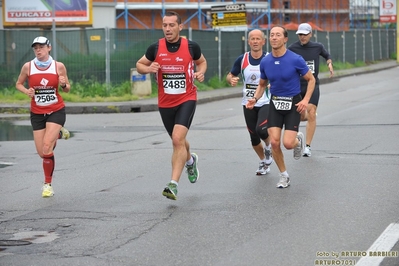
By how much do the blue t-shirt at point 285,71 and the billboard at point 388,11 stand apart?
4435cm

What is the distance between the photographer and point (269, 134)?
1053 centimetres

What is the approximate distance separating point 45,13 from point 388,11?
91.1ft

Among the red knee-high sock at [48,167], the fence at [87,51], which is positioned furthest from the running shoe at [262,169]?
the fence at [87,51]

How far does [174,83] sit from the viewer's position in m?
9.80

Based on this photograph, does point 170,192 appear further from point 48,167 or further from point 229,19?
point 229,19

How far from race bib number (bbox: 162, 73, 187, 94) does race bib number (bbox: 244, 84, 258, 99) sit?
1.68 metres

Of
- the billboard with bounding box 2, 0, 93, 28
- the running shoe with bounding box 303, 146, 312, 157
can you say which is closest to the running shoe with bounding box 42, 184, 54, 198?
the running shoe with bounding box 303, 146, 312, 157

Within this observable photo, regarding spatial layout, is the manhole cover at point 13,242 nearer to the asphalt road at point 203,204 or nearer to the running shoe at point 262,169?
the asphalt road at point 203,204

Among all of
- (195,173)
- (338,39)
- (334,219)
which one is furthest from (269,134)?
(338,39)

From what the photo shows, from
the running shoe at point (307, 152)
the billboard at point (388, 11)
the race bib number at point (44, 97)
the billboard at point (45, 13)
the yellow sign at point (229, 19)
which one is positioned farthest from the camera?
the billboard at point (388, 11)

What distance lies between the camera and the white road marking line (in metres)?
6.47

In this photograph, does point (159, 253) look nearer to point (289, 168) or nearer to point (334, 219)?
point (334, 219)

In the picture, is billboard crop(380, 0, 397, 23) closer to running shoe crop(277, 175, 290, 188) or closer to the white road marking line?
running shoe crop(277, 175, 290, 188)

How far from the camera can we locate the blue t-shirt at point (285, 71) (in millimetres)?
10336
